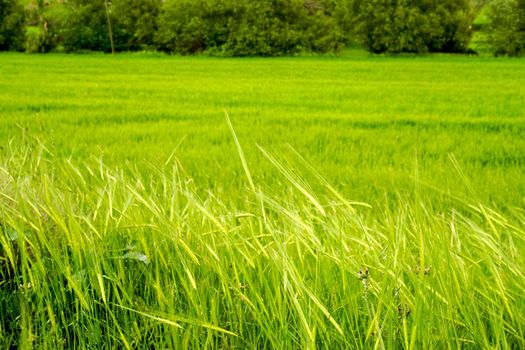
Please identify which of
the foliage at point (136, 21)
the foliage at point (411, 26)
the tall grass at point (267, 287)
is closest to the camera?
the tall grass at point (267, 287)

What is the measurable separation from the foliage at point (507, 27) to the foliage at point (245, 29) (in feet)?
28.4

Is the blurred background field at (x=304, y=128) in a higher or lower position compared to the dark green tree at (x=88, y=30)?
lower

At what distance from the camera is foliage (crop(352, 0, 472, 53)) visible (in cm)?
3472

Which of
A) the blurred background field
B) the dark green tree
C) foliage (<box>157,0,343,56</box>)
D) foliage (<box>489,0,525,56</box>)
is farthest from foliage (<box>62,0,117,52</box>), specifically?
the blurred background field

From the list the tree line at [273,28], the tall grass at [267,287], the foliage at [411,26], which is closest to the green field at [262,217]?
the tall grass at [267,287]

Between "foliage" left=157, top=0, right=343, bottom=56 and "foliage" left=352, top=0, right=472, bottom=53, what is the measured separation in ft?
8.00

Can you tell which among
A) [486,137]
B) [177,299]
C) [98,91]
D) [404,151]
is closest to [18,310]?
[177,299]

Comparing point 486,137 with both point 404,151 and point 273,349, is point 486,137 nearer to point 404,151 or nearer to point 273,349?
point 404,151

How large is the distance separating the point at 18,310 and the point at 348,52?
3706 cm

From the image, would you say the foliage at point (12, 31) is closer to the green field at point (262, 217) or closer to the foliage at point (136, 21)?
the foliage at point (136, 21)

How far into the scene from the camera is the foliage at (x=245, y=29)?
33.7m

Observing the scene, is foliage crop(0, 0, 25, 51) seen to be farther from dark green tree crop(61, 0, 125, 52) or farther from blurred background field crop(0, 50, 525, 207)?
A: blurred background field crop(0, 50, 525, 207)

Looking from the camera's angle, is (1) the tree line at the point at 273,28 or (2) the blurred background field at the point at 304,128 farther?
(1) the tree line at the point at 273,28

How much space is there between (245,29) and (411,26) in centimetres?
929
